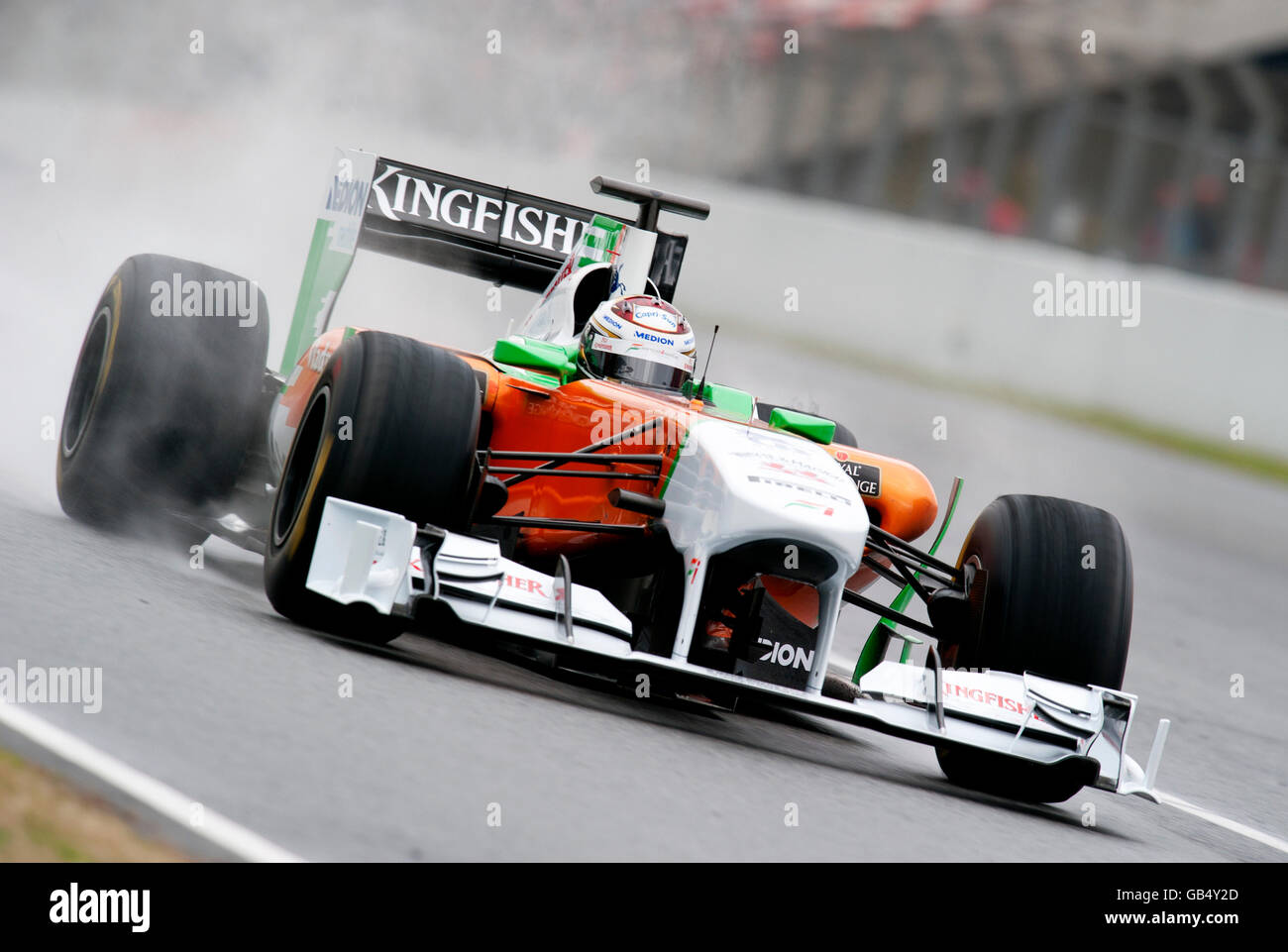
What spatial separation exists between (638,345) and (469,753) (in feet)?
7.70

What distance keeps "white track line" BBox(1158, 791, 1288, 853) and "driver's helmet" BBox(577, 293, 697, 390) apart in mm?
2299

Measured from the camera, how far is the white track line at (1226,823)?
19.8ft

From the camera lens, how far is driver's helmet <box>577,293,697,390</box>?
6.59 meters

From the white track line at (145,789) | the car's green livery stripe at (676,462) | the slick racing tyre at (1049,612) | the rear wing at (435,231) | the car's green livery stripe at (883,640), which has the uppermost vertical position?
the rear wing at (435,231)

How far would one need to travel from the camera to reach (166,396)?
6.87m

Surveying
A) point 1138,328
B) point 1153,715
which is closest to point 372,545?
point 1153,715

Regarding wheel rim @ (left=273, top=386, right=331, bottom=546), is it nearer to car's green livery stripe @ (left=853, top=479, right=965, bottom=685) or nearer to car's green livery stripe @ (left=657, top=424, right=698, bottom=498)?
car's green livery stripe @ (left=657, top=424, right=698, bottom=498)

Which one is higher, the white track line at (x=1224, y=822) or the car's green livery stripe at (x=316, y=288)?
the car's green livery stripe at (x=316, y=288)

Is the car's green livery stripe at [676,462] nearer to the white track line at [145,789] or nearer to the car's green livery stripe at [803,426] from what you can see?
the car's green livery stripe at [803,426]

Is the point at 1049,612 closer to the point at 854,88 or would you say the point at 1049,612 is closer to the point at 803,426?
the point at 803,426

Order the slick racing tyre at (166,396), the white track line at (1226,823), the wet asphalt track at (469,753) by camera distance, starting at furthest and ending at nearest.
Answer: the slick racing tyre at (166,396), the white track line at (1226,823), the wet asphalt track at (469,753)

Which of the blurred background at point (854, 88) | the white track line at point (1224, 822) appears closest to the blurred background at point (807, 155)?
the blurred background at point (854, 88)

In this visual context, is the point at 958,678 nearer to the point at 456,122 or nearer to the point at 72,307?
the point at 72,307

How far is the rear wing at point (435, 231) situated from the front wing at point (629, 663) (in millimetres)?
2554
